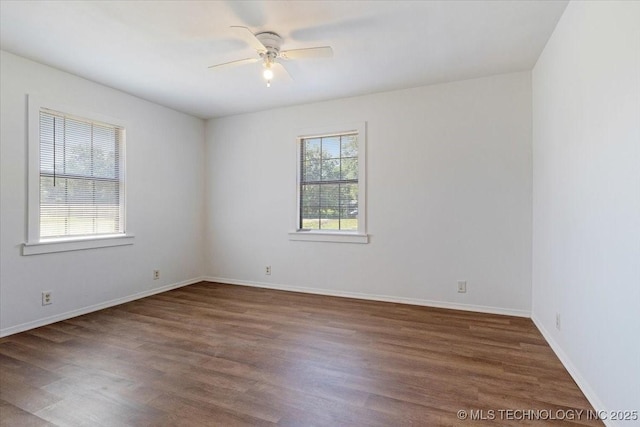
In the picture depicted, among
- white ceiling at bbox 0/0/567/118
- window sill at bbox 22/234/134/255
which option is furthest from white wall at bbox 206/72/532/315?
window sill at bbox 22/234/134/255

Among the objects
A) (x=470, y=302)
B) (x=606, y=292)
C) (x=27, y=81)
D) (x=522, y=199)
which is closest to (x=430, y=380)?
(x=606, y=292)

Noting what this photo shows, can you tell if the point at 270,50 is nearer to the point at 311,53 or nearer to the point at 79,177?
the point at 311,53

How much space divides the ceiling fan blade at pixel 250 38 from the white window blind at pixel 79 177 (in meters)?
2.27

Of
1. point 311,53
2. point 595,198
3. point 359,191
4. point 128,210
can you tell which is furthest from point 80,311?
point 595,198

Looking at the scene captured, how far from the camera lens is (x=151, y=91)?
13.2 ft

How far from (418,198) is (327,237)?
1.32m

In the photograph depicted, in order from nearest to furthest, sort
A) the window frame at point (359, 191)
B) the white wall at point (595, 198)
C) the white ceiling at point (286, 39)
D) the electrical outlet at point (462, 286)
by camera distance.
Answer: the white wall at point (595, 198), the white ceiling at point (286, 39), the electrical outlet at point (462, 286), the window frame at point (359, 191)

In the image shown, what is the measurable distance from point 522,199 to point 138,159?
4.72 metres

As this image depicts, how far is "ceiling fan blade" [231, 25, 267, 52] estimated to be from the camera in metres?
2.61

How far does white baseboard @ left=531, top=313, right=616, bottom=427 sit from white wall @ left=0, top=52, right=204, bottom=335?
4.63m

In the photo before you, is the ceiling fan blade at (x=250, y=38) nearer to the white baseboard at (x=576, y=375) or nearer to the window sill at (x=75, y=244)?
the window sill at (x=75, y=244)

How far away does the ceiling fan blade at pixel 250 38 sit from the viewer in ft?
8.57

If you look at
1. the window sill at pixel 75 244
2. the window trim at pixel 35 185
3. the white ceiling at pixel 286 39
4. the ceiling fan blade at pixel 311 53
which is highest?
the white ceiling at pixel 286 39

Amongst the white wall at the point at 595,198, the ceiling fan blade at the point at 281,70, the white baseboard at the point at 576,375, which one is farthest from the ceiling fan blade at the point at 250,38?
the white baseboard at the point at 576,375
